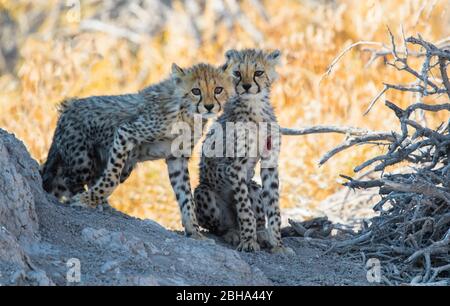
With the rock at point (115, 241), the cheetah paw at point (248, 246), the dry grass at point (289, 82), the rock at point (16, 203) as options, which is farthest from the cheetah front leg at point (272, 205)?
the dry grass at point (289, 82)

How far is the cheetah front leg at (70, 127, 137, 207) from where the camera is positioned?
18.4 ft

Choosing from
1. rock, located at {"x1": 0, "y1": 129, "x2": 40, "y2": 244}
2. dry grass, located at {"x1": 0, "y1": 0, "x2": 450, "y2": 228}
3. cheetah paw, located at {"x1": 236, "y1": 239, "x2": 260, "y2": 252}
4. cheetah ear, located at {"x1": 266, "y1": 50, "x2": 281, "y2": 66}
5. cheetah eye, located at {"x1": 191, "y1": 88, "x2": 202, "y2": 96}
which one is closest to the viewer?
rock, located at {"x1": 0, "y1": 129, "x2": 40, "y2": 244}

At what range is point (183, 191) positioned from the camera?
18.7 feet

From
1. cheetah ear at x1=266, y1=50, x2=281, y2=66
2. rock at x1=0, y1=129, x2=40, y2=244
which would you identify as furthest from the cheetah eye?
rock at x1=0, y1=129, x2=40, y2=244

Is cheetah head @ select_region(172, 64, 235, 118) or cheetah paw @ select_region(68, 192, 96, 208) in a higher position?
cheetah head @ select_region(172, 64, 235, 118)

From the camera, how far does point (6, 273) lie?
392cm

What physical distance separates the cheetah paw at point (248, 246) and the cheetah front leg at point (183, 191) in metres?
0.26

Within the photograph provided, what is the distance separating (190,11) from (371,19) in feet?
15.6

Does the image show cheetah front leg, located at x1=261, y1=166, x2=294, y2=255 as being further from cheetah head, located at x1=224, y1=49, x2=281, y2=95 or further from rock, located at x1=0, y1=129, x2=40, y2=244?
rock, located at x1=0, y1=129, x2=40, y2=244

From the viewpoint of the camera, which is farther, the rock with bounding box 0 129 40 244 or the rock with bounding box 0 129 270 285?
the rock with bounding box 0 129 40 244
